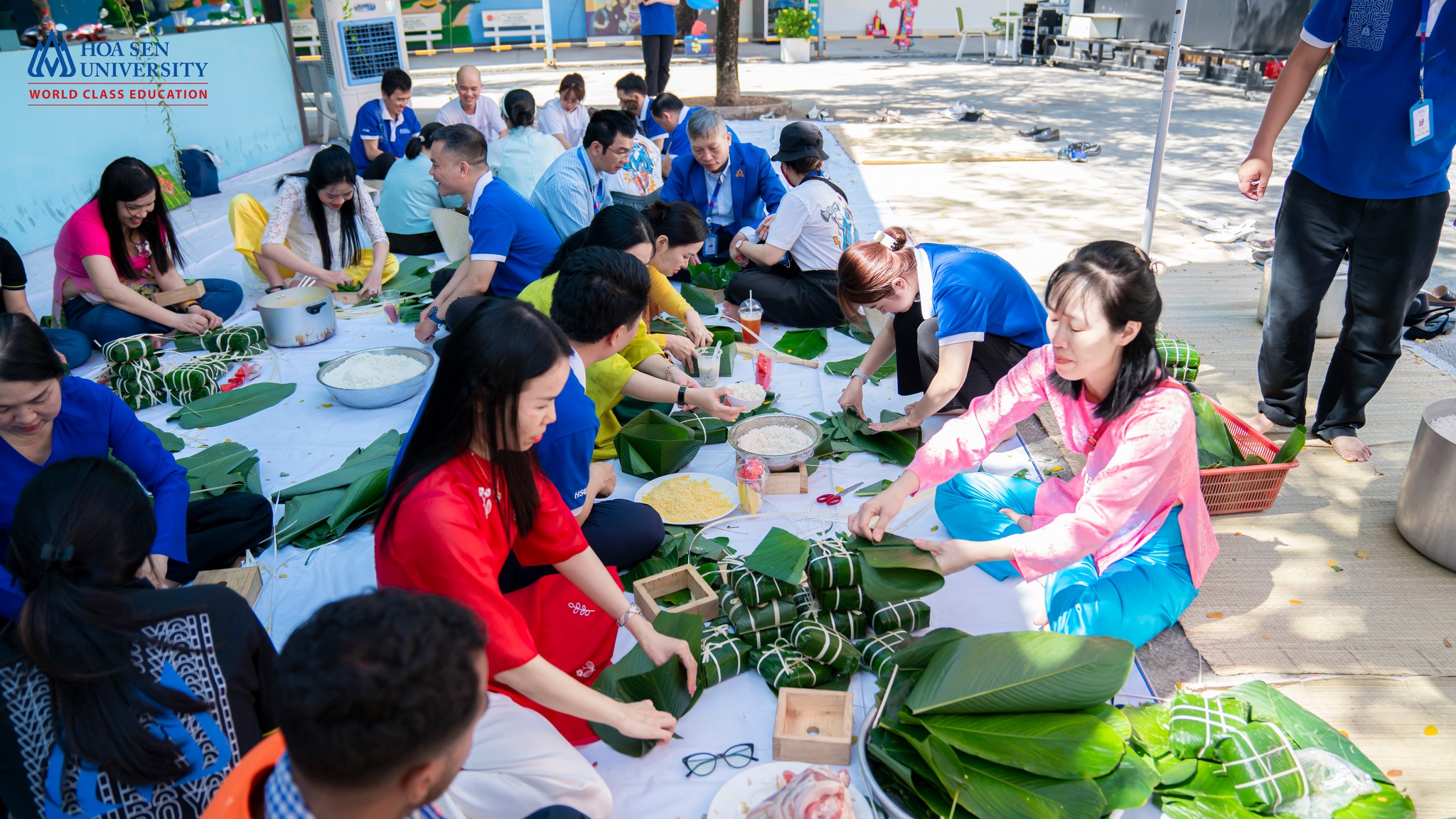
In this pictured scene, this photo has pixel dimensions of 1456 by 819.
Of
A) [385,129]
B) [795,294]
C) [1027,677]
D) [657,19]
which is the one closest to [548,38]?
[657,19]

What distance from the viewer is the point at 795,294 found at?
15.0 ft

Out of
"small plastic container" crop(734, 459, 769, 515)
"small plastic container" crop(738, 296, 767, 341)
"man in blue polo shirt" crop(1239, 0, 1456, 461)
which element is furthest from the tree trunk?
"small plastic container" crop(734, 459, 769, 515)

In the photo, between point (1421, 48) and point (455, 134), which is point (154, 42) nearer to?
point (455, 134)

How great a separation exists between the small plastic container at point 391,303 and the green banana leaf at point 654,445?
7.27ft

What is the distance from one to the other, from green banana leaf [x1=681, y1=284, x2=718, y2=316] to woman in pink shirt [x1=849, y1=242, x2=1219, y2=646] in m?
2.54

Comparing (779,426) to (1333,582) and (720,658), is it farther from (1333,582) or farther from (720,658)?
(1333,582)

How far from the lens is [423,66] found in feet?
57.1

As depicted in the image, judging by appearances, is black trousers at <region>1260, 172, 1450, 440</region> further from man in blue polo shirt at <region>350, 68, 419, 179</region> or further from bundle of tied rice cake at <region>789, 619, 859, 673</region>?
man in blue polo shirt at <region>350, 68, 419, 179</region>

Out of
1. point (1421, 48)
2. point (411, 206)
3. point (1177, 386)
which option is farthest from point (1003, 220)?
point (1177, 386)

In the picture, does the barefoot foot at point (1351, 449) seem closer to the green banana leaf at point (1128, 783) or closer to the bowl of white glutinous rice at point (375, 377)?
the green banana leaf at point (1128, 783)

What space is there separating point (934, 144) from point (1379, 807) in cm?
895

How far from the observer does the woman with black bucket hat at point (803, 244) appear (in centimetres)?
441

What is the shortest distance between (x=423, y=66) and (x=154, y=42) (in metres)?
11.0

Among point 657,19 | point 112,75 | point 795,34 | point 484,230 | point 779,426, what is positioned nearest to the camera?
point 779,426
